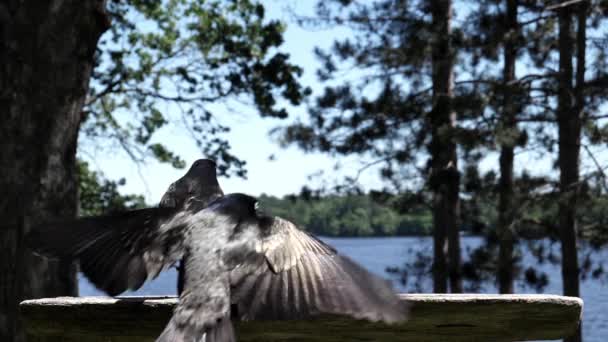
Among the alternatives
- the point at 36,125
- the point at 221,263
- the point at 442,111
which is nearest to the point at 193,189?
the point at 221,263

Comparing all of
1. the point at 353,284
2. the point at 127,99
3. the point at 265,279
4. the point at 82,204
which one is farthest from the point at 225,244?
the point at 82,204

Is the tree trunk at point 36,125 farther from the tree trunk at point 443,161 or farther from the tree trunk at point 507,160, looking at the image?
the tree trunk at point 507,160

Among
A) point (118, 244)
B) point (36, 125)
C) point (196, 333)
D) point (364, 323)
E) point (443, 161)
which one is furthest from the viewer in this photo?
point (443, 161)

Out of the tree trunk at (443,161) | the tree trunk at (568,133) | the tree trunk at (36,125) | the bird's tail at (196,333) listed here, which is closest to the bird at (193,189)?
the bird's tail at (196,333)

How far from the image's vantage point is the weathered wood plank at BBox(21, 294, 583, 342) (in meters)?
2.12

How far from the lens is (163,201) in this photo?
2656mm

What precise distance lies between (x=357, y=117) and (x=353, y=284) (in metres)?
11.5

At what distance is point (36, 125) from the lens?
443cm

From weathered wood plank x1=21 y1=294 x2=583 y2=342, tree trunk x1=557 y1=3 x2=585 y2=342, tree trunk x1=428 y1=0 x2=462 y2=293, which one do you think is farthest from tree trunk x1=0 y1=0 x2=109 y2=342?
tree trunk x1=557 y1=3 x2=585 y2=342

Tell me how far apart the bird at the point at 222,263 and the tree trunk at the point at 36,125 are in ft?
6.50

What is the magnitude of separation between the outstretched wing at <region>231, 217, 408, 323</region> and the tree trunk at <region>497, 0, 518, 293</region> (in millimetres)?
9030

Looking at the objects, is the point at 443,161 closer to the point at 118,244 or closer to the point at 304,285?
the point at 118,244

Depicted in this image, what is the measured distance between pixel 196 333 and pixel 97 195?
13041 mm

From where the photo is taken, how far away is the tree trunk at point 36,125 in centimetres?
434
